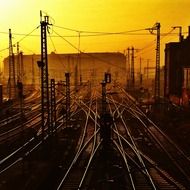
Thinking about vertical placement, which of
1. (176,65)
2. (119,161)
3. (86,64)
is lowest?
(119,161)

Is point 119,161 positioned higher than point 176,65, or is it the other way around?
point 176,65

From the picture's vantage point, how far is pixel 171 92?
151ft

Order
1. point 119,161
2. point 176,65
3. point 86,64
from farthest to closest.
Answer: point 86,64, point 176,65, point 119,161

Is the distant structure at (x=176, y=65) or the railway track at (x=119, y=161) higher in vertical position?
the distant structure at (x=176, y=65)

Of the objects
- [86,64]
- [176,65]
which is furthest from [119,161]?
[86,64]

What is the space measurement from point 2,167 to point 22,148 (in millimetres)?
3436

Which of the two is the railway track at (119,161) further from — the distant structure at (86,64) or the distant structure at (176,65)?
the distant structure at (86,64)

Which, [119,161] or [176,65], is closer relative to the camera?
[119,161]

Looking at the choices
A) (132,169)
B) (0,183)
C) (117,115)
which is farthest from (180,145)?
(117,115)

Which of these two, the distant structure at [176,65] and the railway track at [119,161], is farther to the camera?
the distant structure at [176,65]

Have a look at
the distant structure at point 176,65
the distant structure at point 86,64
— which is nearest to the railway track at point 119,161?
the distant structure at point 176,65

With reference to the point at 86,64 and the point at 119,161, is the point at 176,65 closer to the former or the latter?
the point at 119,161

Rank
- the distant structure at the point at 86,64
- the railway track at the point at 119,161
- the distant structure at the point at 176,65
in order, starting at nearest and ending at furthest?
1. the railway track at the point at 119,161
2. the distant structure at the point at 176,65
3. the distant structure at the point at 86,64

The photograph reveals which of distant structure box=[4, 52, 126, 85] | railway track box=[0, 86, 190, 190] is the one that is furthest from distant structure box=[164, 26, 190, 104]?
distant structure box=[4, 52, 126, 85]
